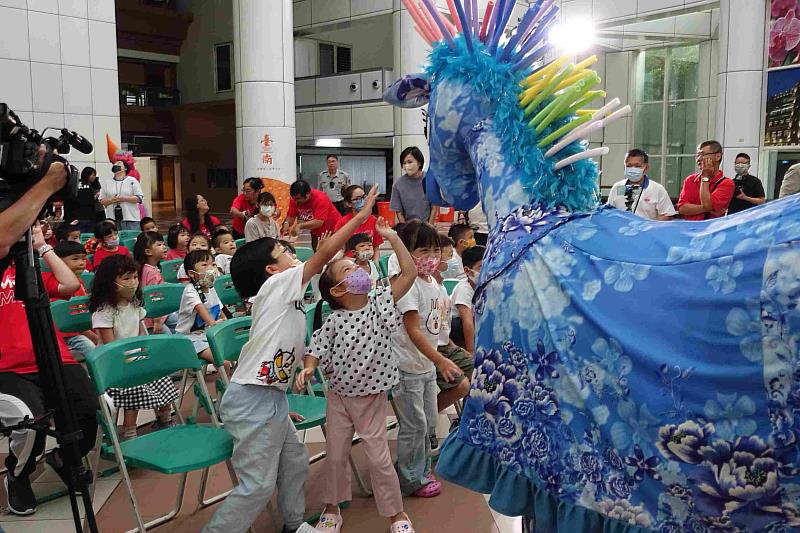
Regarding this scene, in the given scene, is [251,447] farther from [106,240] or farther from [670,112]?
[670,112]

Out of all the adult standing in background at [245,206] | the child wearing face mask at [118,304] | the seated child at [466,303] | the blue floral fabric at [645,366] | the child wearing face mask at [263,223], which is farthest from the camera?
the adult standing in background at [245,206]

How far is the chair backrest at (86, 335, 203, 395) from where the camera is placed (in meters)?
2.59

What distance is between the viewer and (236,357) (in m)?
3.14

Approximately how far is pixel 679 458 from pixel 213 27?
20.4 m

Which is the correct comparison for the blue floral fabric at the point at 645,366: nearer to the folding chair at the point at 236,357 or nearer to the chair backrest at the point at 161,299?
the folding chair at the point at 236,357

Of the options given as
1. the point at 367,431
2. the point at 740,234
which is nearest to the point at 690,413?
the point at 740,234

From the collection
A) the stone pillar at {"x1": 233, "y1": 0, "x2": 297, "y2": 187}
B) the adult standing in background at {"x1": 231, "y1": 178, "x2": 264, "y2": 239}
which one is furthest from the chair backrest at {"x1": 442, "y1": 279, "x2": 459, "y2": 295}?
the stone pillar at {"x1": 233, "y1": 0, "x2": 297, "y2": 187}

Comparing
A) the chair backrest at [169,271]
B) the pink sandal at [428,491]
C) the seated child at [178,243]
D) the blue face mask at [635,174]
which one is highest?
the blue face mask at [635,174]

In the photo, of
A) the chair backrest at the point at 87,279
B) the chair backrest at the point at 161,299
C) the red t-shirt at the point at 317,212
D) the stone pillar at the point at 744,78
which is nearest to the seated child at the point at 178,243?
the red t-shirt at the point at 317,212

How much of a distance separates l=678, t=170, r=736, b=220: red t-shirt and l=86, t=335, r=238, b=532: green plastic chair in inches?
174

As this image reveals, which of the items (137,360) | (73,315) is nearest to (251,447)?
(137,360)

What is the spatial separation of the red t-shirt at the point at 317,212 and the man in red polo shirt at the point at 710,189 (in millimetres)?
3121

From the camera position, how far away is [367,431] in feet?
8.58

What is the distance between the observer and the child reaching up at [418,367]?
2.89 m
